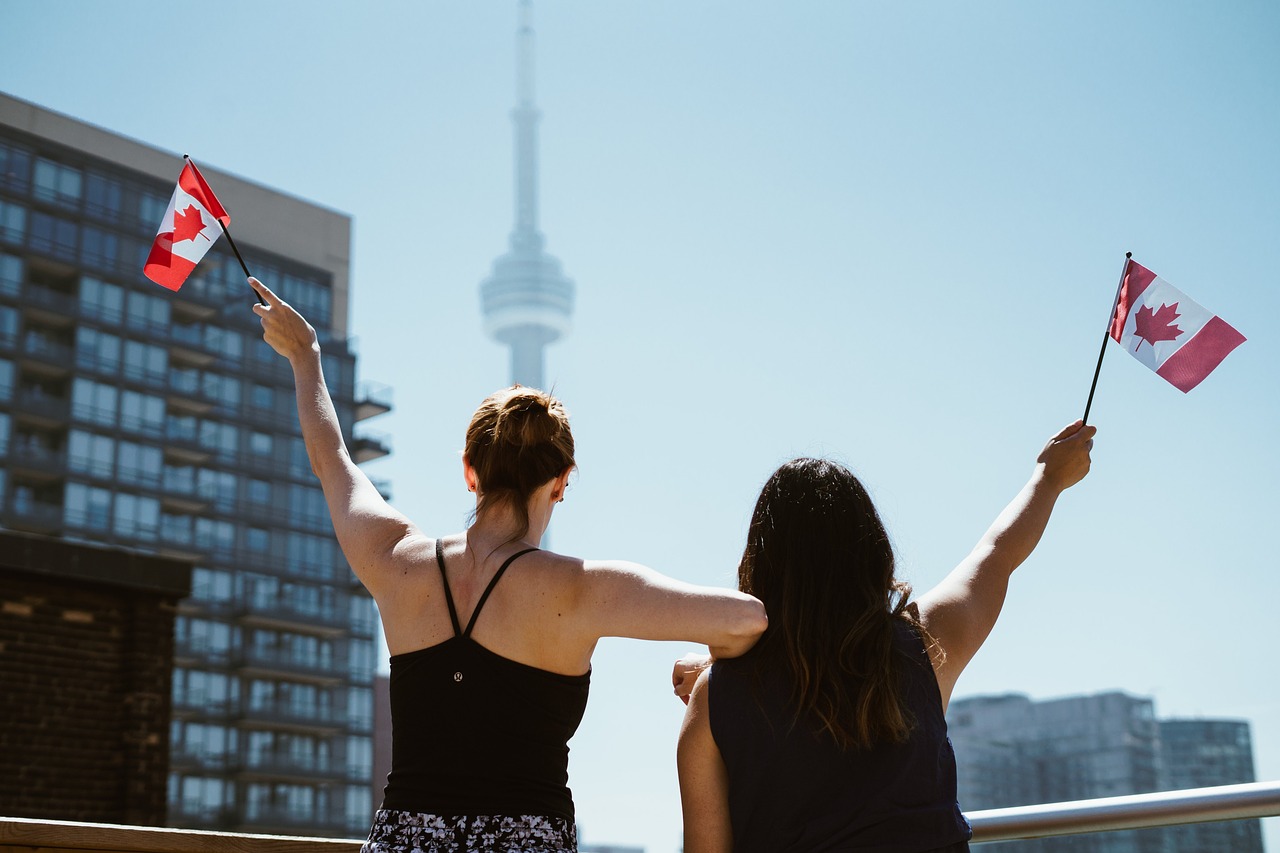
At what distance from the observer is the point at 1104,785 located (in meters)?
99.4

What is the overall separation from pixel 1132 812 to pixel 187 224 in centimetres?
297

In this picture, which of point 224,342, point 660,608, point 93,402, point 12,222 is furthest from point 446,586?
point 224,342

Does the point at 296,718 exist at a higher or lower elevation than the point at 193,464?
lower

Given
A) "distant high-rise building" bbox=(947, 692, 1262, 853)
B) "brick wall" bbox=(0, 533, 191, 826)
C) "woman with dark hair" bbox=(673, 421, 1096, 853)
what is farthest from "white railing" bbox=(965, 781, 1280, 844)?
"distant high-rise building" bbox=(947, 692, 1262, 853)

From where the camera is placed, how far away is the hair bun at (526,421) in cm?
266

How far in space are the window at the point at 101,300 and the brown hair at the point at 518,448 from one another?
66901 millimetres

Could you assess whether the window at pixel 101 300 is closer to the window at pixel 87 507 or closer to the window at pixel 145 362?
the window at pixel 145 362

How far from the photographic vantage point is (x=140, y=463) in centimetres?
6481

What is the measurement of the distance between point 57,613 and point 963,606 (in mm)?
8108

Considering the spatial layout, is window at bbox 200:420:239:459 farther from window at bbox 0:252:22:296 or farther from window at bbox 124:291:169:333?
window at bbox 0:252:22:296

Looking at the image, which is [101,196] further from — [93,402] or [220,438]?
[220,438]

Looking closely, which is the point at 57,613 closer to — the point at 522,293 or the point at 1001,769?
the point at 1001,769

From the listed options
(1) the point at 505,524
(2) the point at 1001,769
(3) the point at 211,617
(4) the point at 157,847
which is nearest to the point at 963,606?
(1) the point at 505,524

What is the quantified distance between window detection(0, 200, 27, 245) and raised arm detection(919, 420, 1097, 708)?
6686cm
